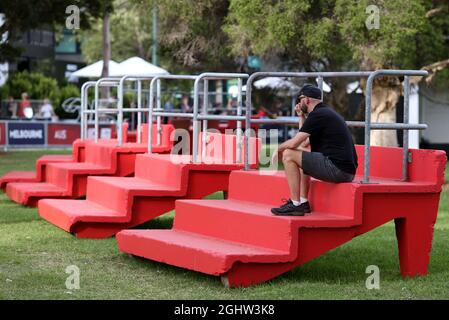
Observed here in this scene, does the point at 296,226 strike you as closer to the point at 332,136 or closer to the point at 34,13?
the point at 332,136

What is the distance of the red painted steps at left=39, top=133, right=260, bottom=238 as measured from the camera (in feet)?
43.8

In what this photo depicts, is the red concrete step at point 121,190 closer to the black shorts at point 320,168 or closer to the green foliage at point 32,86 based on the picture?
the black shorts at point 320,168

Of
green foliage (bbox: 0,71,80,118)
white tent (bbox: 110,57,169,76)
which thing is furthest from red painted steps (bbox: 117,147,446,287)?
green foliage (bbox: 0,71,80,118)

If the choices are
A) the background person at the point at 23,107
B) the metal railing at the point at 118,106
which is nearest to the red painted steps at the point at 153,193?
the metal railing at the point at 118,106

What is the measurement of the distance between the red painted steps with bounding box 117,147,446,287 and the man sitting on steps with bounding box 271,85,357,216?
15 cm

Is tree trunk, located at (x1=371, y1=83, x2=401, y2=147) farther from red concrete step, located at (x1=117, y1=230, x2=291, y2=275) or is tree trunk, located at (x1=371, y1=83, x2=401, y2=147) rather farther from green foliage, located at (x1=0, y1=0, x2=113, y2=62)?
red concrete step, located at (x1=117, y1=230, x2=291, y2=275)

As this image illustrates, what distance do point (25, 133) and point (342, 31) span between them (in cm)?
1645

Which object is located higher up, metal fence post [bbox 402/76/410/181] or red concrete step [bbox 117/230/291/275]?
metal fence post [bbox 402/76/410/181]

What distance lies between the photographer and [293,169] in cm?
1054

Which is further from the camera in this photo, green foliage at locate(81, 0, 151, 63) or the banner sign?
green foliage at locate(81, 0, 151, 63)

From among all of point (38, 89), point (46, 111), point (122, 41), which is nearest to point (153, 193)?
point (46, 111)
